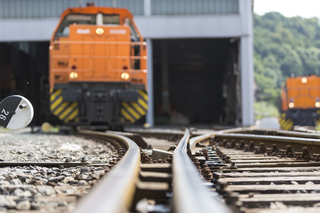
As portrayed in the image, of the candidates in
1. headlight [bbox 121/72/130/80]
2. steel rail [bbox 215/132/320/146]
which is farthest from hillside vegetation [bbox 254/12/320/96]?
steel rail [bbox 215/132/320/146]

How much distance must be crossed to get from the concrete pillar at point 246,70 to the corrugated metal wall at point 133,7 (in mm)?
446

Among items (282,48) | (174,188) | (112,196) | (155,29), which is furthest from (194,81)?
(282,48)

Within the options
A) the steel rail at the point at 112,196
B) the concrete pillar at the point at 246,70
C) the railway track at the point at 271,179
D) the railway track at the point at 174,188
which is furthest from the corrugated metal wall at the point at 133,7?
the steel rail at the point at 112,196

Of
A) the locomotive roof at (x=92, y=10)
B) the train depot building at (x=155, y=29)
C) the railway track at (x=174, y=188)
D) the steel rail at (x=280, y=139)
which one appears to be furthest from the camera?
the train depot building at (x=155, y=29)

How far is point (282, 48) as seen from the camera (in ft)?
312

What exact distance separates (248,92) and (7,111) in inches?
499

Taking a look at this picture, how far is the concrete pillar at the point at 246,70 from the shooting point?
602 inches

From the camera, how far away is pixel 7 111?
12.4 feet

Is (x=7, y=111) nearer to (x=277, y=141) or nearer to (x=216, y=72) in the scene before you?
(x=277, y=141)

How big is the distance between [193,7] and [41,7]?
657 cm

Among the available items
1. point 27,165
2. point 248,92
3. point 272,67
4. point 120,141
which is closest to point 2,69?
point 248,92

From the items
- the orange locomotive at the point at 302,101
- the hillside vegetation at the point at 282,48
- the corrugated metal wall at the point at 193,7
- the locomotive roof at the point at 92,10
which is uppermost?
the hillside vegetation at the point at 282,48

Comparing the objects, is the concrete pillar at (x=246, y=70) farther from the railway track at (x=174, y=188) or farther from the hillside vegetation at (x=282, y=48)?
the hillside vegetation at (x=282, y=48)

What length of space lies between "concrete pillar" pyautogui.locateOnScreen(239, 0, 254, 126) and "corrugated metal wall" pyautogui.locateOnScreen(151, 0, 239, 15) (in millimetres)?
438
